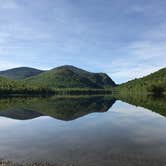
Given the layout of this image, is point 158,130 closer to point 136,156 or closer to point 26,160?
point 136,156

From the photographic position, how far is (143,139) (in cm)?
4228

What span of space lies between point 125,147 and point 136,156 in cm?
481

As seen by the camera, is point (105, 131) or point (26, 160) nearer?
point (26, 160)

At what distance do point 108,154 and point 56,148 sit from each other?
7071 millimetres

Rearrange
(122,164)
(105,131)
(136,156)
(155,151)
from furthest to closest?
(105,131) → (155,151) → (136,156) → (122,164)

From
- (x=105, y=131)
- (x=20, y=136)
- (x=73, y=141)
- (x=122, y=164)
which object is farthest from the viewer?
(x=105, y=131)

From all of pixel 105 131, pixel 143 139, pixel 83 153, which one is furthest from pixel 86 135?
pixel 83 153

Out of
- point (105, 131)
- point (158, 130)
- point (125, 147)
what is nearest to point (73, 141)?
point (125, 147)

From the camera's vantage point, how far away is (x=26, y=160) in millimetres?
29031

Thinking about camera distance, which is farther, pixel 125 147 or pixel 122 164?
pixel 125 147

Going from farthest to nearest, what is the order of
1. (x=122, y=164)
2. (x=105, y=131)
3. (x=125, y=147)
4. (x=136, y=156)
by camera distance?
1. (x=105, y=131)
2. (x=125, y=147)
3. (x=136, y=156)
4. (x=122, y=164)

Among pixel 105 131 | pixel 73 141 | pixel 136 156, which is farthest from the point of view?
pixel 105 131

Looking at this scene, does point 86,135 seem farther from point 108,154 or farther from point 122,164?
point 122,164

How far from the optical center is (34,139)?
42438mm
